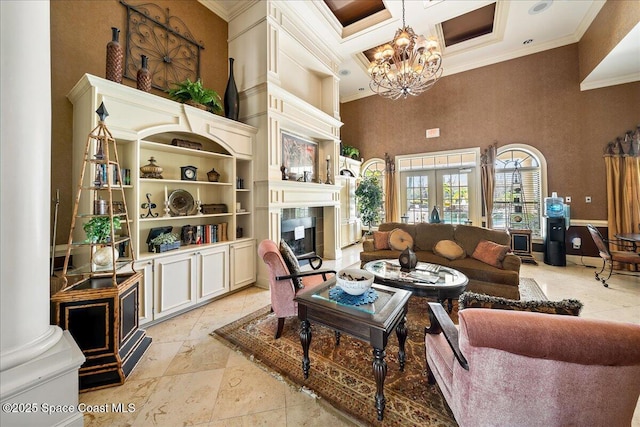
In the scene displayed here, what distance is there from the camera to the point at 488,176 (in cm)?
566

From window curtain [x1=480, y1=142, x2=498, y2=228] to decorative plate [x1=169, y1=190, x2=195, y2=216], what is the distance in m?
6.12

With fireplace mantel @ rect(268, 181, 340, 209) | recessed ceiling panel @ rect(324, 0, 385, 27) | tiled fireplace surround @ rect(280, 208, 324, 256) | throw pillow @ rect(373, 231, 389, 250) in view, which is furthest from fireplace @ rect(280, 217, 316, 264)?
recessed ceiling panel @ rect(324, 0, 385, 27)

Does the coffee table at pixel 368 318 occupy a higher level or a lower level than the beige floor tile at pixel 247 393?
higher

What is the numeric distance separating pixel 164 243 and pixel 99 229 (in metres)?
0.83

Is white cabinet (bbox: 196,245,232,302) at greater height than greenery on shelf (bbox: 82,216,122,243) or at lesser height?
lesser

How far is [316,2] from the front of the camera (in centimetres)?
412

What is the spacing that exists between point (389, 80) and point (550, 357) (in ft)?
13.4

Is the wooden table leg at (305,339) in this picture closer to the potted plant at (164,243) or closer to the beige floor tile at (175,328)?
the beige floor tile at (175,328)

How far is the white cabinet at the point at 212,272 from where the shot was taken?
3.09 m

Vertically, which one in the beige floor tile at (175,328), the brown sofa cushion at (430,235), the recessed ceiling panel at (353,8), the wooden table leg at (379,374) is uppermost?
the recessed ceiling panel at (353,8)

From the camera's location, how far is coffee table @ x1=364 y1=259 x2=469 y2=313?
2.44 metres

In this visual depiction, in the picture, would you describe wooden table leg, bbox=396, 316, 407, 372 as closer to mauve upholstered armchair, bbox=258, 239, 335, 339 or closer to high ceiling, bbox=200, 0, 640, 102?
mauve upholstered armchair, bbox=258, 239, 335, 339

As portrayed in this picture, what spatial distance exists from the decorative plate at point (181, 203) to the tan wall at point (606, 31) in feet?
21.0

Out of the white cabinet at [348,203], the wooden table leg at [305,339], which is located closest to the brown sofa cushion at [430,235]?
the white cabinet at [348,203]
